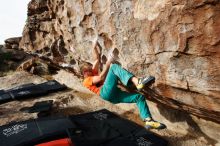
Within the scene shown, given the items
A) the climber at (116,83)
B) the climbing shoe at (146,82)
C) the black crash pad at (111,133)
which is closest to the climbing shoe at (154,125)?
the climber at (116,83)

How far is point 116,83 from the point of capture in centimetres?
589

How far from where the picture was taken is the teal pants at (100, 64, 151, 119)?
5580 millimetres

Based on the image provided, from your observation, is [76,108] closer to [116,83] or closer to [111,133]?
[116,83]

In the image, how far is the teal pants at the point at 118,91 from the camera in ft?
18.3

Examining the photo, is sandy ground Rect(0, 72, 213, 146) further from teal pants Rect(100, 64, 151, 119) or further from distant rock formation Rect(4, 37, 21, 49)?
distant rock formation Rect(4, 37, 21, 49)

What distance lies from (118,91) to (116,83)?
25 centimetres

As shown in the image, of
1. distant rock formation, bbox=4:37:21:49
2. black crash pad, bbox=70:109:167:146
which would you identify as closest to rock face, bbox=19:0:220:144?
black crash pad, bbox=70:109:167:146

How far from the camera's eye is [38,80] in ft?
36.1

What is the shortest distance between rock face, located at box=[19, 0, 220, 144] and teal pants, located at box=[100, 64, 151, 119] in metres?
0.34

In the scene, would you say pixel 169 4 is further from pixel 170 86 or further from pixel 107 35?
pixel 107 35

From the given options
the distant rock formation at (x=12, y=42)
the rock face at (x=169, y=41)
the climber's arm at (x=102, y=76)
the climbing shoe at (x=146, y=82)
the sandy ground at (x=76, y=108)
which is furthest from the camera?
the distant rock formation at (x=12, y=42)

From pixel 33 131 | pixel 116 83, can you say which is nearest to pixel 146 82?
pixel 116 83

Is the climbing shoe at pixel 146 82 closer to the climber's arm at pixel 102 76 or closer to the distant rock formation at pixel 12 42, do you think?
the climber's arm at pixel 102 76

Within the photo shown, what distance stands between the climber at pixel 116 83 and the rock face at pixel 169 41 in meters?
0.32
